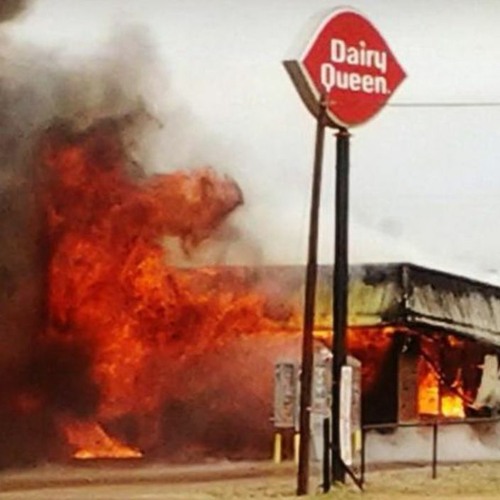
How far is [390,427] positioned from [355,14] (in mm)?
553

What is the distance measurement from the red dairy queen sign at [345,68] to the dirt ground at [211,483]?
474 mm

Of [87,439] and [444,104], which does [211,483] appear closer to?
[87,439]

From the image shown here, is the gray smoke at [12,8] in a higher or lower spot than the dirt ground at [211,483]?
higher

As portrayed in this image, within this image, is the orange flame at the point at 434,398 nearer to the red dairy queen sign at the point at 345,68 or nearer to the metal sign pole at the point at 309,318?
the metal sign pole at the point at 309,318

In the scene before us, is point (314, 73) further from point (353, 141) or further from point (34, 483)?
point (34, 483)

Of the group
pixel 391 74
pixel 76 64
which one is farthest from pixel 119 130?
pixel 391 74

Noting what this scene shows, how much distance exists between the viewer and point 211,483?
4.98ft

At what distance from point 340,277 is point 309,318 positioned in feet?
0.22

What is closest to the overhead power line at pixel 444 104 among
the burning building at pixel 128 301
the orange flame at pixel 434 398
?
the burning building at pixel 128 301

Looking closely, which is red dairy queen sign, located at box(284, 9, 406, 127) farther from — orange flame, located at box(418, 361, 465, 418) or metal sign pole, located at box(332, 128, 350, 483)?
orange flame, located at box(418, 361, 465, 418)

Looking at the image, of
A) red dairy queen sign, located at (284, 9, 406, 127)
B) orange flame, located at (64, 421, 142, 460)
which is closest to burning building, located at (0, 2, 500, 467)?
orange flame, located at (64, 421, 142, 460)

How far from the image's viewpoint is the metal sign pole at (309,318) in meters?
1.52

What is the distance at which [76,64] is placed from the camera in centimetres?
153

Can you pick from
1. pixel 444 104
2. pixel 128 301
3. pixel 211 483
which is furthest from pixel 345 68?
pixel 211 483
